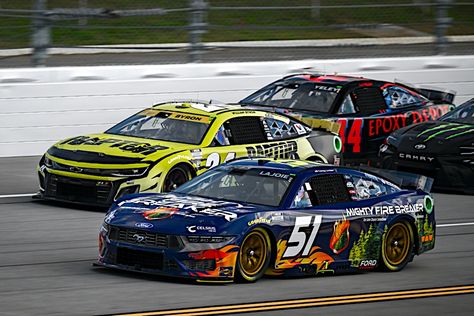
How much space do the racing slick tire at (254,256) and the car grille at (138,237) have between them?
2.17ft

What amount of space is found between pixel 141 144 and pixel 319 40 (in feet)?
22.0

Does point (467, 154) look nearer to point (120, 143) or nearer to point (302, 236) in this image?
point (120, 143)

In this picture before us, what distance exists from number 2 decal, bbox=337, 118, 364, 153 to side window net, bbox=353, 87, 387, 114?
297 millimetres

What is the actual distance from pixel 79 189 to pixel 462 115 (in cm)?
650

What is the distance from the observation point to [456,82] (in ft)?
69.7

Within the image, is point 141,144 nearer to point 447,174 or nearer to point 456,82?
point 447,174

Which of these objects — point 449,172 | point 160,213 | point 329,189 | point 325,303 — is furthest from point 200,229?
point 449,172

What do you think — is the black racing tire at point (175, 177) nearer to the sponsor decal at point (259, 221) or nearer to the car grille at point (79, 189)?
the car grille at point (79, 189)

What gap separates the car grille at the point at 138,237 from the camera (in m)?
9.80

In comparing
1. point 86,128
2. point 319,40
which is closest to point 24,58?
point 86,128

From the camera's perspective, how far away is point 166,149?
1390 centimetres

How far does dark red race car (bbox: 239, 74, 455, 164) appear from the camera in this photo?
57.8ft

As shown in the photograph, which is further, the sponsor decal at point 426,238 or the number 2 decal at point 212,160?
the number 2 decal at point 212,160

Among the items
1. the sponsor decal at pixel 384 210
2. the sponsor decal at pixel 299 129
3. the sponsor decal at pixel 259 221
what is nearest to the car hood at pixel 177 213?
the sponsor decal at pixel 259 221
